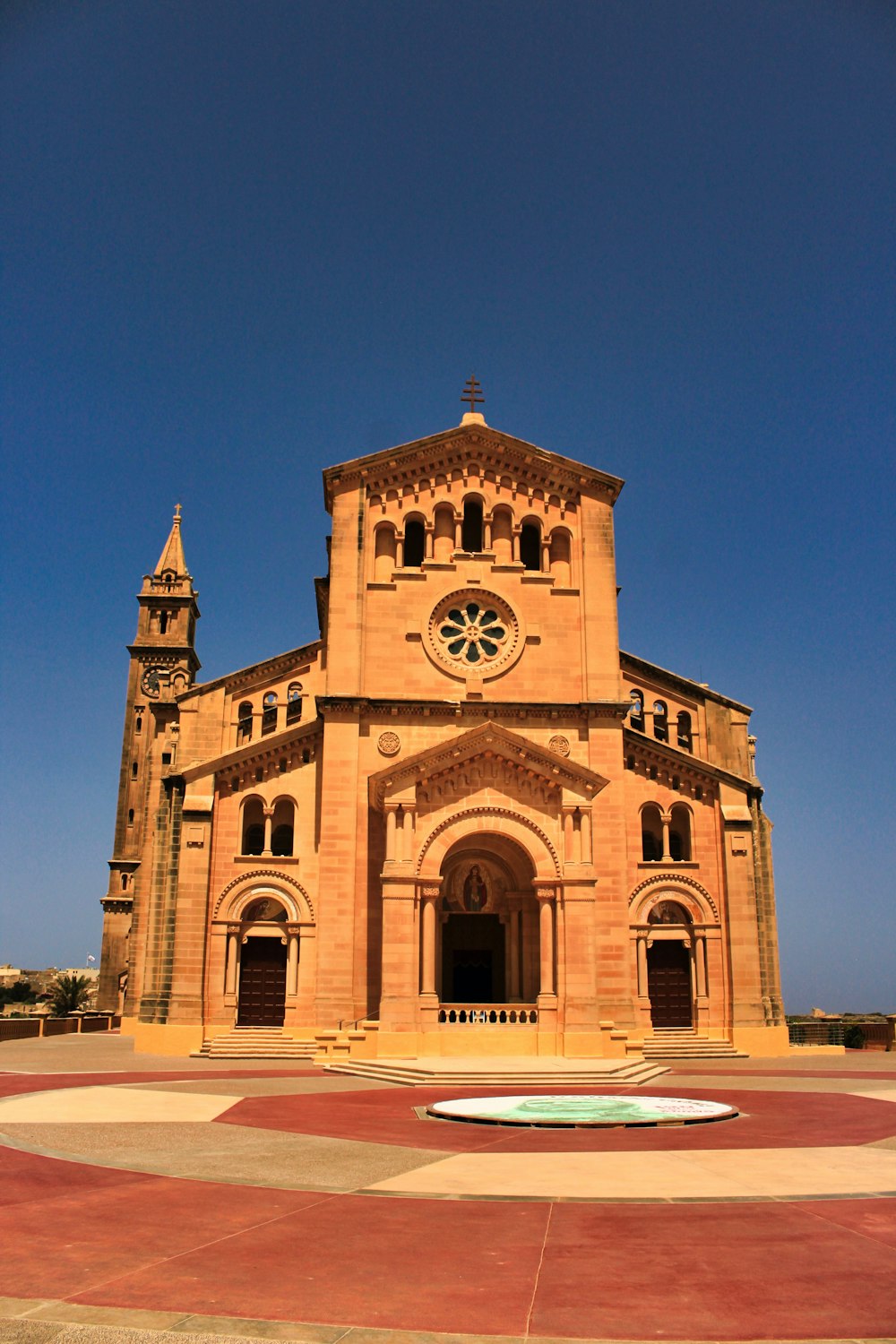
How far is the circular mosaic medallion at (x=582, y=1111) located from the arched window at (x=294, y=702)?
22.1 m

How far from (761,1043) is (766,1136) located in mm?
23287

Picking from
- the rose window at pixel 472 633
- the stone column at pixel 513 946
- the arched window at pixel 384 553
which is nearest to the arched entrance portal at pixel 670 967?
the stone column at pixel 513 946

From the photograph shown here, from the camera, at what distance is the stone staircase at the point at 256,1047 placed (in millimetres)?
37625

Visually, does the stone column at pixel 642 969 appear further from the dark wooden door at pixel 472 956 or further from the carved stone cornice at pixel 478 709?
the carved stone cornice at pixel 478 709

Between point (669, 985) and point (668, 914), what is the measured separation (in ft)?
8.73

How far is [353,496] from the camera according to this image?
43938mm

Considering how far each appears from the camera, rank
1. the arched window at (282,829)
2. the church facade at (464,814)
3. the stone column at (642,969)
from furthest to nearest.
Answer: the arched window at (282,829) < the stone column at (642,969) < the church facade at (464,814)

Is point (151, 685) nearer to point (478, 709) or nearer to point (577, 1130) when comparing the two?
point (478, 709)

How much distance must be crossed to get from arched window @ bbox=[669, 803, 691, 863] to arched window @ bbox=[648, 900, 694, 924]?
1.80m

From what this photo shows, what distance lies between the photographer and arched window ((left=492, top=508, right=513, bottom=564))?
146 feet

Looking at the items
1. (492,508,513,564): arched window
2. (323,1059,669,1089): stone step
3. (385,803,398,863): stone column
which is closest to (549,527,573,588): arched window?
(492,508,513,564): arched window

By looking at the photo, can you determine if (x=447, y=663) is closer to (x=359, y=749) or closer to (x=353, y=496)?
(x=359, y=749)

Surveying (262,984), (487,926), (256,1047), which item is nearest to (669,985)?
(487,926)

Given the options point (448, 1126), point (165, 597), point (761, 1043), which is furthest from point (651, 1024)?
point (165, 597)
